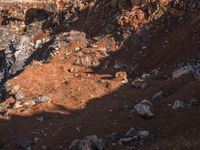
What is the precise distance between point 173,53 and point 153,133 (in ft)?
28.1

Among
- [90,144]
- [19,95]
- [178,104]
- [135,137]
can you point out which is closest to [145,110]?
[178,104]

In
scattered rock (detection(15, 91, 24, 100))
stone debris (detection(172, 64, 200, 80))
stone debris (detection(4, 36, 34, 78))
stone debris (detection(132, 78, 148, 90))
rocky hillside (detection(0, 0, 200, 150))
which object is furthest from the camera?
stone debris (detection(4, 36, 34, 78))

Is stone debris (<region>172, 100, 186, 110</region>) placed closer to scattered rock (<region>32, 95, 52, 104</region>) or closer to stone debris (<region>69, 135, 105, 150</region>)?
stone debris (<region>69, 135, 105, 150</region>)

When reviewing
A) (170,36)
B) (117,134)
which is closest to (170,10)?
(170,36)

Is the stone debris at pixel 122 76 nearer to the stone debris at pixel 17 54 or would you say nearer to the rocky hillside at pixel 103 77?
the rocky hillside at pixel 103 77

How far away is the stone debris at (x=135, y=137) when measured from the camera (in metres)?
15.6

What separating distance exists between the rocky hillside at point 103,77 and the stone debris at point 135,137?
4cm

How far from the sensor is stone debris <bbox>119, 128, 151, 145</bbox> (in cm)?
1564

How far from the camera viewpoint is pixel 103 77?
2462 centimetres

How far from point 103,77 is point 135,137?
9.20 m

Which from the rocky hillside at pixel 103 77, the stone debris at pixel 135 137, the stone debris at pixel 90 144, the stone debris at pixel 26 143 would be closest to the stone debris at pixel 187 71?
the rocky hillside at pixel 103 77

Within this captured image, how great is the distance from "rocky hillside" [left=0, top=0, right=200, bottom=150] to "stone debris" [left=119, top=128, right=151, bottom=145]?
0.12ft

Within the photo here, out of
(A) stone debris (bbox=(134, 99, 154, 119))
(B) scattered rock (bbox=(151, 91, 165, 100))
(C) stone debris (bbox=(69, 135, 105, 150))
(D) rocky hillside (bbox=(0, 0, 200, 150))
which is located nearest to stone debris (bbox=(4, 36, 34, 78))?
(D) rocky hillside (bbox=(0, 0, 200, 150))

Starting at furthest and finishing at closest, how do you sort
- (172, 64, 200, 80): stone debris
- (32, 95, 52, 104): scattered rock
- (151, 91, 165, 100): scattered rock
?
(32, 95, 52, 104): scattered rock → (172, 64, 200, 80): stone debris → (151, 91, 165, 100): scattered rock
